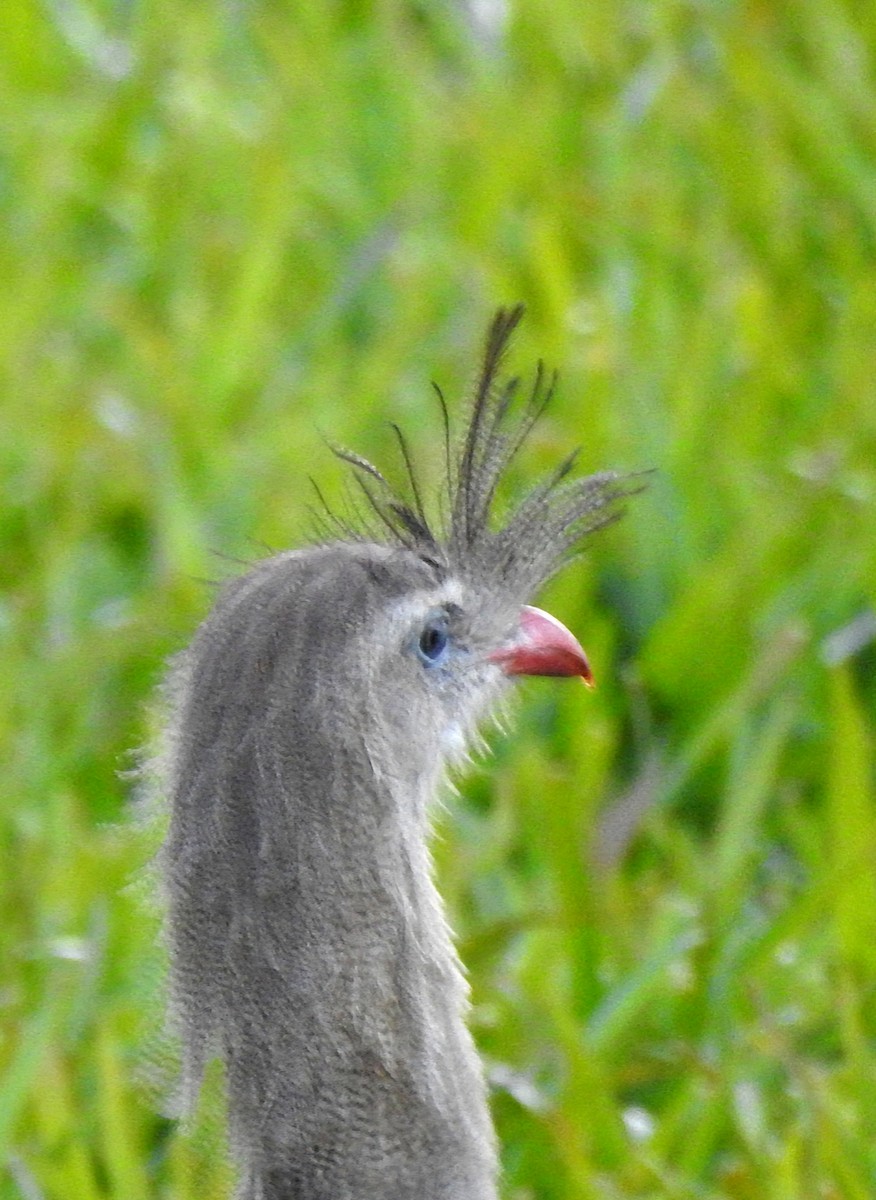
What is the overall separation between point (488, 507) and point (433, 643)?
0.68ft

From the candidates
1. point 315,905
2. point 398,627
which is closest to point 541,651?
point 398,627

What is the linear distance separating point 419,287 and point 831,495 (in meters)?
1.20

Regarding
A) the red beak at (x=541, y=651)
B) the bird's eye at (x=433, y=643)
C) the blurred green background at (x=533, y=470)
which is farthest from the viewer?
the blurred green background at (x=533, y=470)

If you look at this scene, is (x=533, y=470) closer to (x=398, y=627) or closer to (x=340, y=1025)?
(x=398, y=627)

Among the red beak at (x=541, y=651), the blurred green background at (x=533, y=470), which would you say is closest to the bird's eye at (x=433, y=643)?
the red beak at (x=541, y=651)

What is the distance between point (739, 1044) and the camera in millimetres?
3254

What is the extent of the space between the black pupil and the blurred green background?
1.93 feet

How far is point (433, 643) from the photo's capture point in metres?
2.59

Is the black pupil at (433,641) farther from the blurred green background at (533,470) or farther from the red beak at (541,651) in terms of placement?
the blurred green background at (533,470)

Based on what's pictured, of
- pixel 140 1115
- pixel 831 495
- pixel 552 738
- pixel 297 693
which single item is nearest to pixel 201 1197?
pixel 140 1115

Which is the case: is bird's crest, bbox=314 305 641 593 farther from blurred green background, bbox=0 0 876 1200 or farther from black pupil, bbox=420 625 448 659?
blurred green background, bbox=0 0 876 1200

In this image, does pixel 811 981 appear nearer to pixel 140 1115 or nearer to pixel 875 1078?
pixel 875 1078

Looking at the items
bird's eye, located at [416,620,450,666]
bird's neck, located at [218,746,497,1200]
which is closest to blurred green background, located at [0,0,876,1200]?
bird's neck, located at [218,746,497,1200]

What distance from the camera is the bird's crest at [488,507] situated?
8.65 feet
